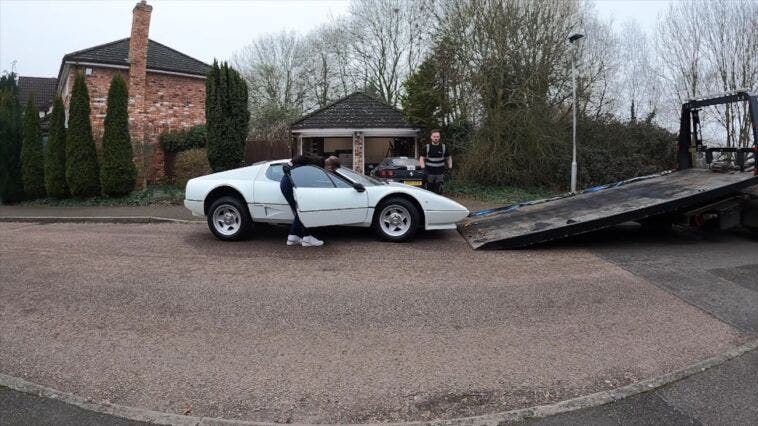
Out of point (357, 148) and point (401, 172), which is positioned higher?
point (357, 148)

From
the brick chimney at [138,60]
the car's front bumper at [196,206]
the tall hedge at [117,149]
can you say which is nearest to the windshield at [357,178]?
the car's front bumper at [196,206]

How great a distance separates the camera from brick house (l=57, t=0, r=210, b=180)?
1714cm

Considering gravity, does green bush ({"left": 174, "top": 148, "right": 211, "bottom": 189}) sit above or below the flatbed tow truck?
above

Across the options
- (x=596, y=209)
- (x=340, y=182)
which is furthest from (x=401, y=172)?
(x=596, y=209)

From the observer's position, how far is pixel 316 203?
7.60 meters

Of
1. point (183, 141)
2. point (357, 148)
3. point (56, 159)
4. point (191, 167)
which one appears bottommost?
point (191, 167)

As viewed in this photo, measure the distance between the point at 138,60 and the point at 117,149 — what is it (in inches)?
176

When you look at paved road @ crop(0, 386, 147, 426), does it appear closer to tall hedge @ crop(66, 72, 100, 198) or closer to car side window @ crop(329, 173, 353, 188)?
car side window @ crop(329, 173, 353, 188)

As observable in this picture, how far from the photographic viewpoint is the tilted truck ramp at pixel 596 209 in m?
7.38

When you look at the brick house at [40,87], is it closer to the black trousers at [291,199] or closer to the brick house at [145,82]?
the brick house at [145,82]

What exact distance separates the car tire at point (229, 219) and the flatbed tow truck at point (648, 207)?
132 inches

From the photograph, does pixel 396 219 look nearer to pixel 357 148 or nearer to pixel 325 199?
pixel 325 199

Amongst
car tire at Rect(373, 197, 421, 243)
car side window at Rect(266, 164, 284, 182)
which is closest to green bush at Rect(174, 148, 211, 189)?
car side window at Rect(266, 164, 284, 182)

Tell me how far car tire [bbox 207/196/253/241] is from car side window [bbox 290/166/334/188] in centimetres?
94
